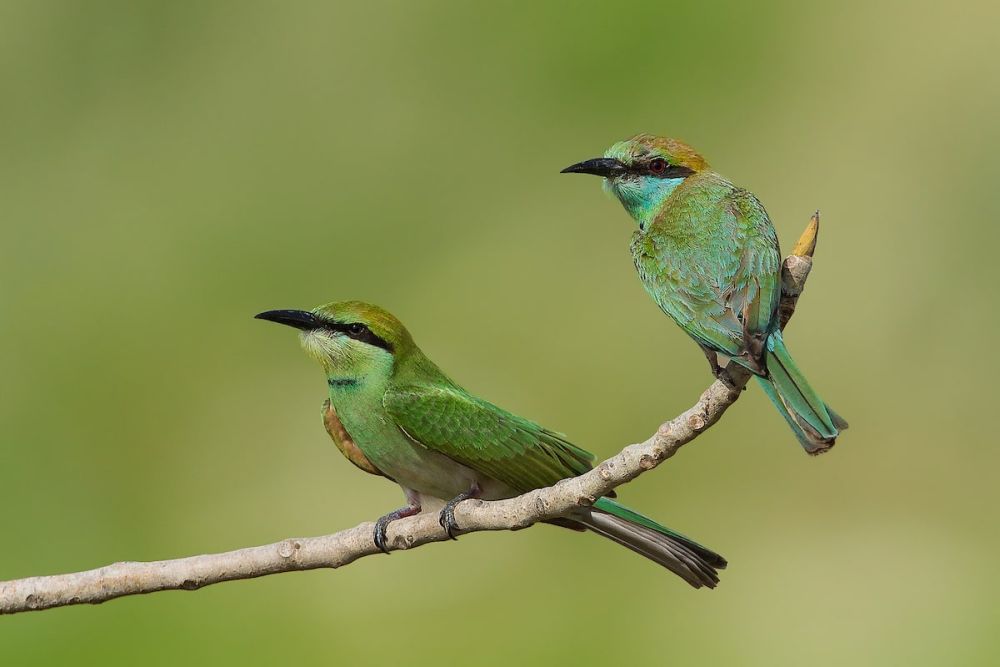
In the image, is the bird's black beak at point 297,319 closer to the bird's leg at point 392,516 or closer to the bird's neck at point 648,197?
the bird's leg at point 392,516

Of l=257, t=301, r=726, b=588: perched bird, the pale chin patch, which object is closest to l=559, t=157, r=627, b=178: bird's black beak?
l=257, t=301, r=726, b=588: perched bird

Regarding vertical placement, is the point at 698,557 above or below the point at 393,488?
above

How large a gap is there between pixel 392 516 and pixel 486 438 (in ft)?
0.70

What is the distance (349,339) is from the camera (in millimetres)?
2090

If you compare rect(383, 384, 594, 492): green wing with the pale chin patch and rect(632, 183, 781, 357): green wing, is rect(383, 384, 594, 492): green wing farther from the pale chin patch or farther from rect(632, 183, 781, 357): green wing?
rect(632, 183, 781, 357): green wing

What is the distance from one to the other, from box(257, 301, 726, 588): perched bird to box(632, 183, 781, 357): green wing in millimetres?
359

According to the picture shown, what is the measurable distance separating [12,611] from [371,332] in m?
0.76

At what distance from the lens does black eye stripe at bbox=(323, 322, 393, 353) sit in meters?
2.09

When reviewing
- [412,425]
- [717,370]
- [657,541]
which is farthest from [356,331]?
[717,370]

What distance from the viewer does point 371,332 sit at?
210cm

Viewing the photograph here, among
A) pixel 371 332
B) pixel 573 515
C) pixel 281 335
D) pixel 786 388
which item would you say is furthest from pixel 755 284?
pixel 281 335

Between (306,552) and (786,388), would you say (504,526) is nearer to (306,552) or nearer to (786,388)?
(306,552)

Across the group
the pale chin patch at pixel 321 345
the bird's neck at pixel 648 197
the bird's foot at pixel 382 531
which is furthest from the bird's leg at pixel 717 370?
the pale chin patch at pixel 321 345

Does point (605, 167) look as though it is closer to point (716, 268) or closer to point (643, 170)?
point (643, 170)
